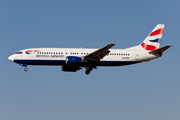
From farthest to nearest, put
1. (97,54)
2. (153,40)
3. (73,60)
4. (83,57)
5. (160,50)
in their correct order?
(153,40)
(160,50)
(83,57)
(97,54)
(73,60)

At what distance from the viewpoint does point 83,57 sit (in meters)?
56.1

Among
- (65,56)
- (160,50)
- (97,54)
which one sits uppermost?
(160,50)

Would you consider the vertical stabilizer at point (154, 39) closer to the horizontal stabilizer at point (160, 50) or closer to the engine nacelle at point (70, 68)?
the horizontal stabilizer at point (160, 50)

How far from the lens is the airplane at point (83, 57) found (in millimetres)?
55875

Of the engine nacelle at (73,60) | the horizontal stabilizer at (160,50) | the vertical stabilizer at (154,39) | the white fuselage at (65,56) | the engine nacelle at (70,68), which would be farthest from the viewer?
the vertical stabilizer at (154,39)

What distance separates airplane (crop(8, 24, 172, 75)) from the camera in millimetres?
55875

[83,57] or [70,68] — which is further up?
[83,57]

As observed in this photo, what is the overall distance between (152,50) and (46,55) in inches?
801

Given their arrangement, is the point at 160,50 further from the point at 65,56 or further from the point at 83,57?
the point at 65,56

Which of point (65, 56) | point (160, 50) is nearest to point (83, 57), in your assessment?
point (65, 56)

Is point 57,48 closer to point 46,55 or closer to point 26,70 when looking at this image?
point 46,55

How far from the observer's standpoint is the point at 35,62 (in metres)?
56.4

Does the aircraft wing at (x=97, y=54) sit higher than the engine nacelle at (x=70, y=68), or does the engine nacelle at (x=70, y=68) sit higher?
the aircraft wing at (x=97, y=54)

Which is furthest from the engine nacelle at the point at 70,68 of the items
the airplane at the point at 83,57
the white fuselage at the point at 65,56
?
the white fuselage at the point at 65,56
